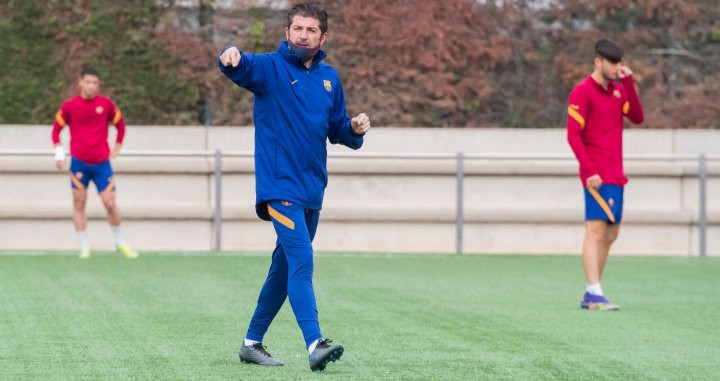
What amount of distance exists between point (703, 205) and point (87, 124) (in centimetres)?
792

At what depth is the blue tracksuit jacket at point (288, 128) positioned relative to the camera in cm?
721

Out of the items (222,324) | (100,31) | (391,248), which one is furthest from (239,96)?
(222,324)

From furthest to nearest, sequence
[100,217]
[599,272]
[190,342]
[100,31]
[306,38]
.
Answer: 1. [100,31]
2. [100,217]
3. [599,272]
4. [190,342]
5. [306,38]

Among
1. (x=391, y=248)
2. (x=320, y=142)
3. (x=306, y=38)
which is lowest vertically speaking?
Answer: (x=391, y=248)

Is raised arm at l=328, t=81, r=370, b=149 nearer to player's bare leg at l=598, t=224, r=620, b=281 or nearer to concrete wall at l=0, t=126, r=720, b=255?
player's bare leg at l=598, t=224, r=620, b=281

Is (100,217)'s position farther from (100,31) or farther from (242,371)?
(242,371)

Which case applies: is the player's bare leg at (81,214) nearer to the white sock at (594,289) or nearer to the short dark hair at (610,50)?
the white sock at (594,289)

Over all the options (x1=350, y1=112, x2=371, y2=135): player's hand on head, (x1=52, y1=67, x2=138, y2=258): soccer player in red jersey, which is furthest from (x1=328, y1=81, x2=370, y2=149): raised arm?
(x1=52, y1=67, x2=138, y2=258): soccer player in red jersey

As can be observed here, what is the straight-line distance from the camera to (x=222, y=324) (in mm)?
9469

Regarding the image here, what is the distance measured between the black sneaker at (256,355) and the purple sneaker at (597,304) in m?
4.01

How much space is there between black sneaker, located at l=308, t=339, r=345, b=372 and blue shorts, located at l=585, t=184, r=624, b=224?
4.53m

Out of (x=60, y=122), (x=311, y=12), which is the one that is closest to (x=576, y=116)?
(x=311, y=12)

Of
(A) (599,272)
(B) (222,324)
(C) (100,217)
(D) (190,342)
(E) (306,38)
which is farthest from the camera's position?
(C) (100,217)

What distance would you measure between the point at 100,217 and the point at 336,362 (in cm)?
1180
